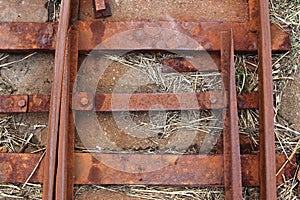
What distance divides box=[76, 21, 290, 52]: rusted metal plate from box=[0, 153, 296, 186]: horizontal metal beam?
0.74m

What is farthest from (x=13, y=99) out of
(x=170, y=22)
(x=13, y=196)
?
(x=170, y=22)

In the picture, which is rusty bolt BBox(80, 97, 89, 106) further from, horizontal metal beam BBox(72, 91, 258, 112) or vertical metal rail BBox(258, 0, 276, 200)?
vertical metal rail BBox(258, 0, 276, 200)

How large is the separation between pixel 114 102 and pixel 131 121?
18 centimetres

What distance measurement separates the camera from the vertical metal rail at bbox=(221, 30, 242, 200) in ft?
9.73

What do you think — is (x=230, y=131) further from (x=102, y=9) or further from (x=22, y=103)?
(x=22, y=103)

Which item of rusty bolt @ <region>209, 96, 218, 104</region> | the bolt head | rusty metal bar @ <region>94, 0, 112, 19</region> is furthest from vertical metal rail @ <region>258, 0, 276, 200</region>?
the bolt head

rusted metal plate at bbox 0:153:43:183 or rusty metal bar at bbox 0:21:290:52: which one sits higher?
rusty metal bar at bbox 0:21:290:52

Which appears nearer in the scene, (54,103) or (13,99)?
(54,103)

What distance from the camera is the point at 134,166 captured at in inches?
122

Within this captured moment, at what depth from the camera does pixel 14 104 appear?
3.32m

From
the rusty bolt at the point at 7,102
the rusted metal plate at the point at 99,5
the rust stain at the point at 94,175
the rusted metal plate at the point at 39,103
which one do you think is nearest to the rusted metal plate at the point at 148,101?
the rusted metal plate at the point at 39,103

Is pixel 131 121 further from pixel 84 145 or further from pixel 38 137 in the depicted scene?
pixel 38 137

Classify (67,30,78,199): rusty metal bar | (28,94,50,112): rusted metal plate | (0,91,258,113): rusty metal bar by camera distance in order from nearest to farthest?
(67,30,78,199): rusty metal bar
(0,91,258,113): rusty metal bar
(28,94,50,112): rusted metal plate

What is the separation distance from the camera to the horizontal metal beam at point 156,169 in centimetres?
310
